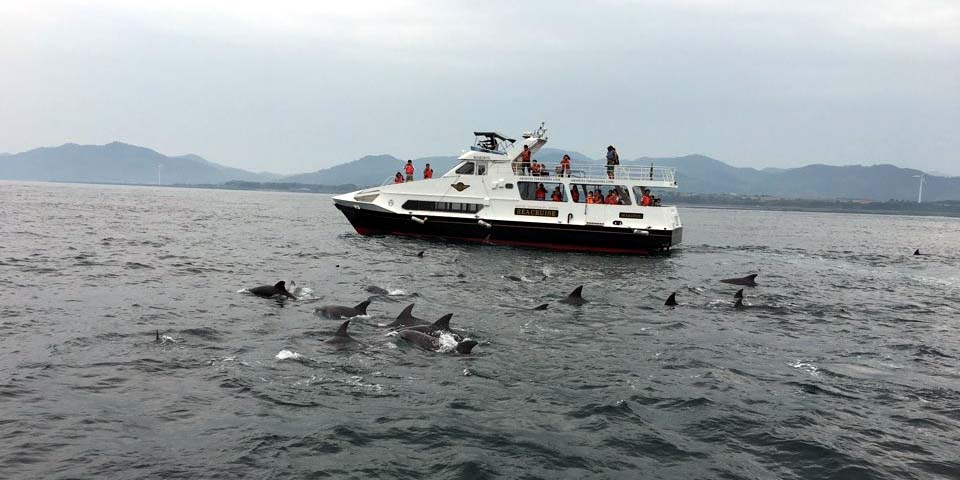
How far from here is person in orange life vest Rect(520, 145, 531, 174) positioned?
40469mm

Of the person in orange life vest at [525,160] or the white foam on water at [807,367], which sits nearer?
the white foam on water at [807,367]

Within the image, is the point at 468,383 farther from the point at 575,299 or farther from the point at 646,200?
the point at 646,200

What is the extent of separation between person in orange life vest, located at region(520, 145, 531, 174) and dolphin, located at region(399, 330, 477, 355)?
25.7 m

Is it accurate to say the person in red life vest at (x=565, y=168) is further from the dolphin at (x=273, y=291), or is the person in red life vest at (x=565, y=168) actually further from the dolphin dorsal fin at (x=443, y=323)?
the dolphin dorsal fin at (x=443, y=323)

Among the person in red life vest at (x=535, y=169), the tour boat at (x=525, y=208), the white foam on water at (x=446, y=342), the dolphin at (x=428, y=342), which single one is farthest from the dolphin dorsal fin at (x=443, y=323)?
the person in red life vest at (x=535, y=169)

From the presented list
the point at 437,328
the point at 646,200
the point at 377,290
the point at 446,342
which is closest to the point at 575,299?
the point at 377,290

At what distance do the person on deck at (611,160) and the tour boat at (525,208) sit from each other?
34 centimetres

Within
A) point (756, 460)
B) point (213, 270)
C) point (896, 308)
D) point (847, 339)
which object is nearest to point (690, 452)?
point (756, 460)

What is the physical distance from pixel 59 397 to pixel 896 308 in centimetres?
2657

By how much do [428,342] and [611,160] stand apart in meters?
28.0

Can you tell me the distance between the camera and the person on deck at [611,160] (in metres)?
39.9

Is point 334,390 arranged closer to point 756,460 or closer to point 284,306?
point 756,460

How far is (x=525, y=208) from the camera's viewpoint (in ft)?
130

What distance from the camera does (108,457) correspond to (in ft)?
29.1
